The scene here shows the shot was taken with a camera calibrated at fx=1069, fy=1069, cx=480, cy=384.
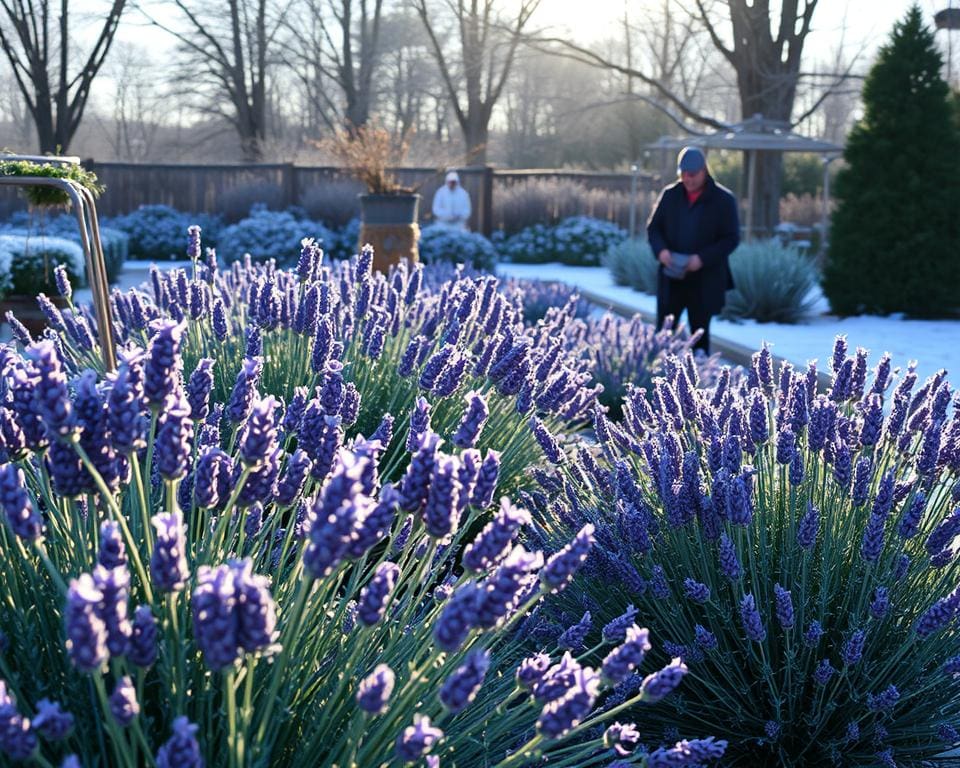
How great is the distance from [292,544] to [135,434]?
36.7 inches

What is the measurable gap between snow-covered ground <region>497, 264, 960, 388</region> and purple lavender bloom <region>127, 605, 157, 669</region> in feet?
26.4

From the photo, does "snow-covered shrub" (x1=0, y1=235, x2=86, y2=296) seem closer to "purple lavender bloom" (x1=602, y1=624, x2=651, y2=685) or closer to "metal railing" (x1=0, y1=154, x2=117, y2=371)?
"metal railing" (x1=0, y1=154, x2=117, y2=371)

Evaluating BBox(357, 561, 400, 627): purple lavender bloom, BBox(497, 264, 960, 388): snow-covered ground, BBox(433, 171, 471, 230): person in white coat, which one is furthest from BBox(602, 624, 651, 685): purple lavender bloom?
BBox(433, 171, 471, 230): person in white coat

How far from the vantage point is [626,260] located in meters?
16.8

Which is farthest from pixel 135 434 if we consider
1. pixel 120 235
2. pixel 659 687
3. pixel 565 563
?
pixel 120 235

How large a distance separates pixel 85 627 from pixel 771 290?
12234 millimetres

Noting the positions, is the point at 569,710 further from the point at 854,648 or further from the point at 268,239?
the point at 268,239

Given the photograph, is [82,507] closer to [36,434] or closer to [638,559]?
[36,434]

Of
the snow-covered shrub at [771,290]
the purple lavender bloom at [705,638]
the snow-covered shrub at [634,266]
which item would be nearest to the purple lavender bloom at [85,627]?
the purple lavender bloom at [705,638]

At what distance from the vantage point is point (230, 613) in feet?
3.81

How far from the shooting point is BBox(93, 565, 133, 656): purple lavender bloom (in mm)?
1133

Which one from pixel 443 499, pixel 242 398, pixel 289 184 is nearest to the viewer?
pixel 443 499

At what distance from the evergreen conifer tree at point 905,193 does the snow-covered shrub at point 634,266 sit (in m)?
3.02

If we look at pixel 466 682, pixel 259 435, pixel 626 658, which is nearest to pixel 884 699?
pixel 626 658
